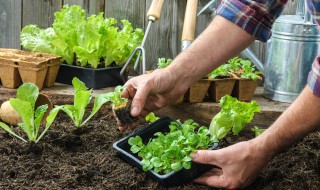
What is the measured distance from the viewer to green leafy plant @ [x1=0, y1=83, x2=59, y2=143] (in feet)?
6.72

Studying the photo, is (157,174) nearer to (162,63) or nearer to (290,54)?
(162,63)

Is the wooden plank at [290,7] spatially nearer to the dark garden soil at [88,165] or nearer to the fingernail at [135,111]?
the dark garden soil at [88,165]

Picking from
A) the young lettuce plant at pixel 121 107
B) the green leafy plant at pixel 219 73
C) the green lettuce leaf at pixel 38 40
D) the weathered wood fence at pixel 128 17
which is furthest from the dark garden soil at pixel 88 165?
the weathered wood fence at pixel 128 17

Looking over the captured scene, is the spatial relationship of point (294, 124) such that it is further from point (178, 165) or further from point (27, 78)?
point (27, 78)

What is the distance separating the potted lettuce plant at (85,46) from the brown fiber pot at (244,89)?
0.61 meters

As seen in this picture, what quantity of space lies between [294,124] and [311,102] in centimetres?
9

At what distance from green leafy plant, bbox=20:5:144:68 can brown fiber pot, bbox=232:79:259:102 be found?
606 mm

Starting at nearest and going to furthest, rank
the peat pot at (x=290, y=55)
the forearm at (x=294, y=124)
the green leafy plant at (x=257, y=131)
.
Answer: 1. the forearm at (x=294, y=124)
2. the green leafy plant at (x=257, y=131)
3. the peat pot at (x=290, y=55)

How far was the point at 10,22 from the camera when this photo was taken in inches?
139

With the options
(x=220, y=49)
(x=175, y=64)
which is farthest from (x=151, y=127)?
(x=220, y=49)

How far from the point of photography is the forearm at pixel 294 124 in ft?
5.66

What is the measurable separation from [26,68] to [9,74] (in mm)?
109

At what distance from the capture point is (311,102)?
1714 mm

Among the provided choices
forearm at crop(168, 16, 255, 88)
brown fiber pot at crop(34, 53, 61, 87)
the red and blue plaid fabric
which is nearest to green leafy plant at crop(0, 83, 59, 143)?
forearm at crop(168, 16, 255, 88)
